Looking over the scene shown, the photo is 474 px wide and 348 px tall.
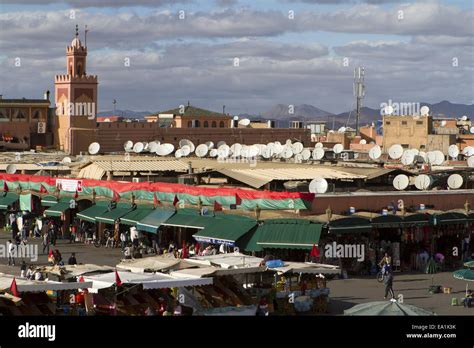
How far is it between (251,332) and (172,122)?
288 feet

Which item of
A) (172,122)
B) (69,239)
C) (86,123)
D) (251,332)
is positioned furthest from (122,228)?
(172,122)

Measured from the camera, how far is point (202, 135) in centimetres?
9225

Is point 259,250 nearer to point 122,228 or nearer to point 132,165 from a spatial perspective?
point 122,228

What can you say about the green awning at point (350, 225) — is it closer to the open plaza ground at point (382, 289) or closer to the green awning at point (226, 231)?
the open plaza ground at point (382, 289)

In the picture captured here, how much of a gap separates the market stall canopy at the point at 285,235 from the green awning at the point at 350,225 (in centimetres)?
46

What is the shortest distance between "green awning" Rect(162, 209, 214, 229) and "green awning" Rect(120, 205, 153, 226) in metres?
1.69

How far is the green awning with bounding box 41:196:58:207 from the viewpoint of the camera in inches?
1802

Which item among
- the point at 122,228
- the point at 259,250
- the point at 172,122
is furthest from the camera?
the point at 172,122

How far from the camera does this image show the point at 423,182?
41.2 m

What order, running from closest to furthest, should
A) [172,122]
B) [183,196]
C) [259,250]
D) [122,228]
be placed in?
1. [259,250]
2. [183,196]
3. [122,228]
4. [172,122]

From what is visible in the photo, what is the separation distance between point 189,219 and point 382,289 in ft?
29.4

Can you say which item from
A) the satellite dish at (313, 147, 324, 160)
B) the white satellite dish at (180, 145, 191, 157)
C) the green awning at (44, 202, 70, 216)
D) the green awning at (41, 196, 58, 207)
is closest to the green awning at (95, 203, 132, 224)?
the green awning at (44, 202, 70, 216)

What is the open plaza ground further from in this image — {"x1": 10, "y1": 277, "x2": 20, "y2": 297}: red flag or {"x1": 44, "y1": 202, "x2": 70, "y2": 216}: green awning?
{"x1": 44, "y1": 202, "x2": 70, "y2": 216}: green awning

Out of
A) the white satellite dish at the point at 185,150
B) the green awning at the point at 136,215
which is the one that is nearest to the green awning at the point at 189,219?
the green awning at the point at 136,215
